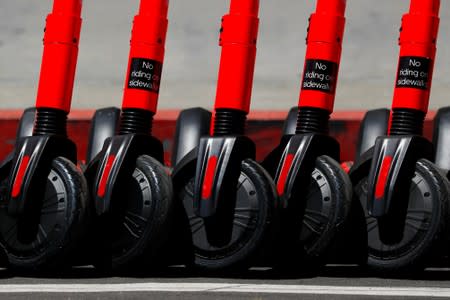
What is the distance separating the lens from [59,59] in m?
8.20

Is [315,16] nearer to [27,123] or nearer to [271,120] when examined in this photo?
[271,120]

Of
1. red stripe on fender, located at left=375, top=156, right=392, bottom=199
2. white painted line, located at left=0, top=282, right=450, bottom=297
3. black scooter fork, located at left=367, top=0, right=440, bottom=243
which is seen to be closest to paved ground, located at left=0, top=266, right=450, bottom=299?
white painted line, located at left=0, top=282, right=450, bottom=297

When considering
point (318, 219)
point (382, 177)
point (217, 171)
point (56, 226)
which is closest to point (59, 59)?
point (56, 226)

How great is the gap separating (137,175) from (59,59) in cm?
105

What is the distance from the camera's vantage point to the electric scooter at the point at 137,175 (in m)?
7.68

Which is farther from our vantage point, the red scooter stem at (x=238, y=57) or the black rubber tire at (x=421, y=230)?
the red scooter stem at (x=238, y=57)

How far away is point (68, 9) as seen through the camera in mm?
8227

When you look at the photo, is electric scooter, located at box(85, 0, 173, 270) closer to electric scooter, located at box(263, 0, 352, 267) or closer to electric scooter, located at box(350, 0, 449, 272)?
electric scooter, located at box(263, 0, 352, 267)

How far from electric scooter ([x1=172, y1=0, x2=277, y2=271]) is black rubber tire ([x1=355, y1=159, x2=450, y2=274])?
0.80 metres

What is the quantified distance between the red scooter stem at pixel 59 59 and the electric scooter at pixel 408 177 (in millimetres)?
2124

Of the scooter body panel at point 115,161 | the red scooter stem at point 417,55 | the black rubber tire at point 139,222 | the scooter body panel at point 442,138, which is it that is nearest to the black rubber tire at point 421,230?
the red scooter stem at point 417,55

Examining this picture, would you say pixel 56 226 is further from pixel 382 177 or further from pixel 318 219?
pixel 382 177

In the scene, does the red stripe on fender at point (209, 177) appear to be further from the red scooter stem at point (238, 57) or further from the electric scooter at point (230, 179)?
the red scooter stem at point (238, 57)

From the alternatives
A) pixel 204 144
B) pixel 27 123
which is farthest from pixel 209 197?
pixel 27 123
